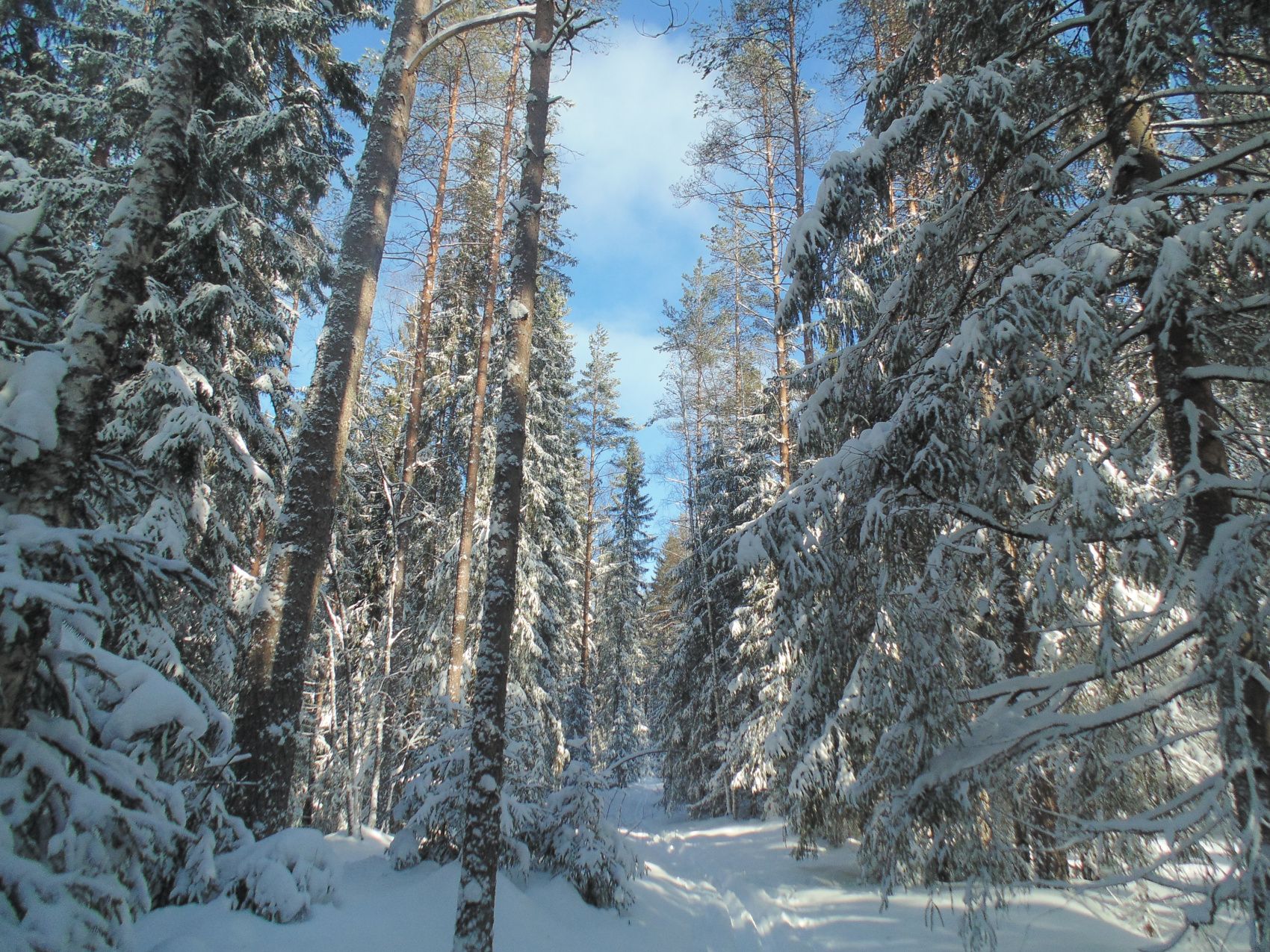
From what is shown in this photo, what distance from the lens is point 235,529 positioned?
855 centimetres

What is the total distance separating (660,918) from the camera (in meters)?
7.06

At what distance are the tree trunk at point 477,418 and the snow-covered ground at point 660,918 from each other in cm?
274

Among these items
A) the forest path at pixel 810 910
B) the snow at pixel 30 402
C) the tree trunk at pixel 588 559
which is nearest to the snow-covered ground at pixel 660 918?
the forest path at pixel 810 910

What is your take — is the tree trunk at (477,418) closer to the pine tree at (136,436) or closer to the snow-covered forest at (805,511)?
the snow-covered forest at (805,511)

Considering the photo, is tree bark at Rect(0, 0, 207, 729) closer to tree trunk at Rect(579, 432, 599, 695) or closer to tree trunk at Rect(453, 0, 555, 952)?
tree trunk at Rect(453, 0, 555, 952)

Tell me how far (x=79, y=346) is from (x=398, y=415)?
1479 centimetres

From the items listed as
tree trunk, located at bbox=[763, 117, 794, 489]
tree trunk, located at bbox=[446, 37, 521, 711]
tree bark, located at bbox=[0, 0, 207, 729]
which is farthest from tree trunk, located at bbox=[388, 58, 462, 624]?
tree bark, located at bbox=[0, 0, 207, 729]

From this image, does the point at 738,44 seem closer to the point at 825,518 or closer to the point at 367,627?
the point at 825,518

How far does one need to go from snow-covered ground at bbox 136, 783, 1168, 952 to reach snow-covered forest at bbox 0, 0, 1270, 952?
0.06 metres

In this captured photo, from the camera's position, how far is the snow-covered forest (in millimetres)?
2881

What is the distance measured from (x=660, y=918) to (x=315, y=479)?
6254mm

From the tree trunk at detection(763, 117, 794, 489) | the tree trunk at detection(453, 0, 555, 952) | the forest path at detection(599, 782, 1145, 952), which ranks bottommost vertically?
the forest path at detection(599, 782, 1145, 952)

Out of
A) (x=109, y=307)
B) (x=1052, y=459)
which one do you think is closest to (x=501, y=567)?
(x=109, y=307)

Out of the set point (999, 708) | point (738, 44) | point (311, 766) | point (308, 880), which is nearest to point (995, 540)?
point (999, 708)
